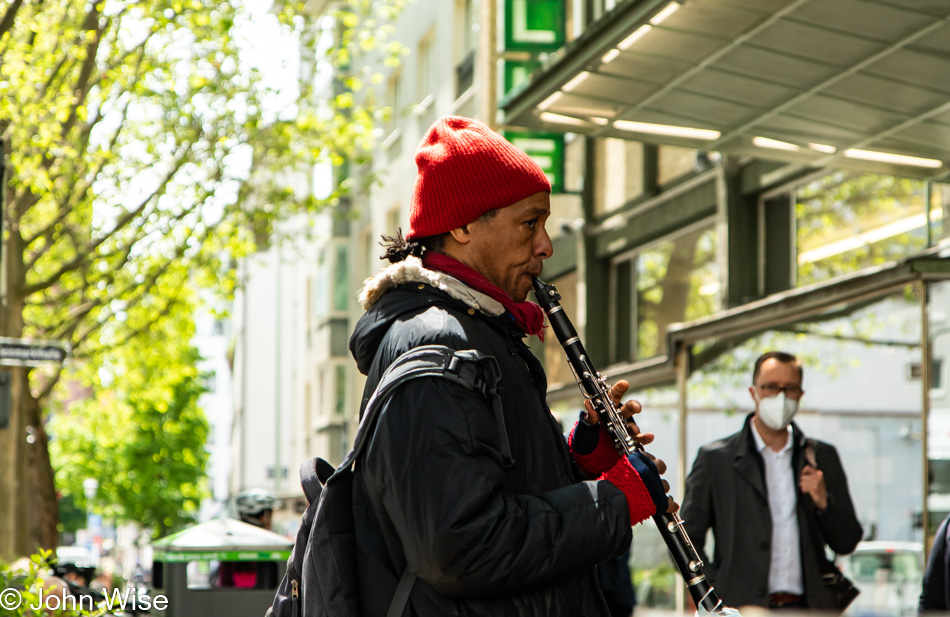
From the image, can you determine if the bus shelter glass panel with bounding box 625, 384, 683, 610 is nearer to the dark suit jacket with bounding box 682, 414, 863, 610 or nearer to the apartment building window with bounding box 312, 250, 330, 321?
the dark suit jacket with bounding box 682, 414, 863, 610

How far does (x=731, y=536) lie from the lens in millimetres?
6809

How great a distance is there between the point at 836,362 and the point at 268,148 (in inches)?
398

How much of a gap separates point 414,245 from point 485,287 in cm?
29

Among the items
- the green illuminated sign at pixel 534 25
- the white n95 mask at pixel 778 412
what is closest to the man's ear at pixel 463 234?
the white n95 mask at pixel 778 412

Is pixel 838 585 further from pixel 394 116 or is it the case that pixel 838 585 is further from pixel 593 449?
pixel 394 116

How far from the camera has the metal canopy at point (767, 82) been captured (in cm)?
713

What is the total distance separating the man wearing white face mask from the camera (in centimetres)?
666

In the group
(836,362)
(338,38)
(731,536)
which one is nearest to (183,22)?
(338,38)

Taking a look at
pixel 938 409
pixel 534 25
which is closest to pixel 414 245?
pixel 938 409

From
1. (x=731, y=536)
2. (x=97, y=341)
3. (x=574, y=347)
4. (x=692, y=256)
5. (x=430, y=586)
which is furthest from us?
(x=97, y=341)

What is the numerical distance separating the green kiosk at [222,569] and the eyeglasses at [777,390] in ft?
8.91

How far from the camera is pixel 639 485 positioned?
120 inches

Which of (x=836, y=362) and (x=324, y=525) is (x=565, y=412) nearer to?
(x=836, y=362)

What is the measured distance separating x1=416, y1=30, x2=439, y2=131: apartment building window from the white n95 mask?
17.3 meters
